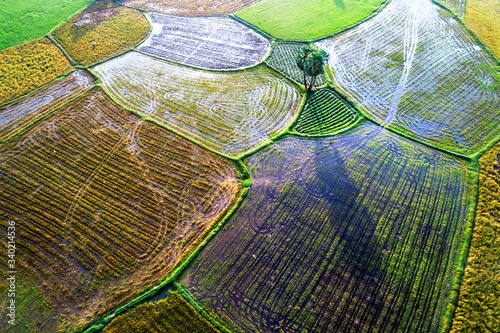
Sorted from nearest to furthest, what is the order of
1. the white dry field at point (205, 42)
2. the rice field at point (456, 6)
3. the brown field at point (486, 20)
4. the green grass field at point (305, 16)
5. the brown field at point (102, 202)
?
the brown field at point (102, 202) → the white dry field at point (205, 42) → the brown field at point (486, 20) → the green grass field at point (305, 16) → the rice field at point (456, 6)

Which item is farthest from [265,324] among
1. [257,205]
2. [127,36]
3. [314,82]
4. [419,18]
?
[419,18]

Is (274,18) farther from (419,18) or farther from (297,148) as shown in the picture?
(297,148)

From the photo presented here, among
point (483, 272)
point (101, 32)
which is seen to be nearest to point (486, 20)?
point (483, 272)

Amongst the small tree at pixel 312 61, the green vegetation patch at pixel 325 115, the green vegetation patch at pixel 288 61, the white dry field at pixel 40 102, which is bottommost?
Result: the green vegetation patch at pixel 325 115

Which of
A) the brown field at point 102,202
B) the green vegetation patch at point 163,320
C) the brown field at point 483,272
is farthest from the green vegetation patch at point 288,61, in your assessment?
the green vegetation patch at point 163,320

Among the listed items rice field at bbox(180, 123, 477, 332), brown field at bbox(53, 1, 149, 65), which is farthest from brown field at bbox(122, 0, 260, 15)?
rice field at bbox(180, 123, 477, 332)

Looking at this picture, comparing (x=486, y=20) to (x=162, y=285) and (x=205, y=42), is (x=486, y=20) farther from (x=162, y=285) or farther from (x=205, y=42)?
(x=162, y=285)

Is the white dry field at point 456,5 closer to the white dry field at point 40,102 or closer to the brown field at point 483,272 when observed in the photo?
the brown field at point 483,272
